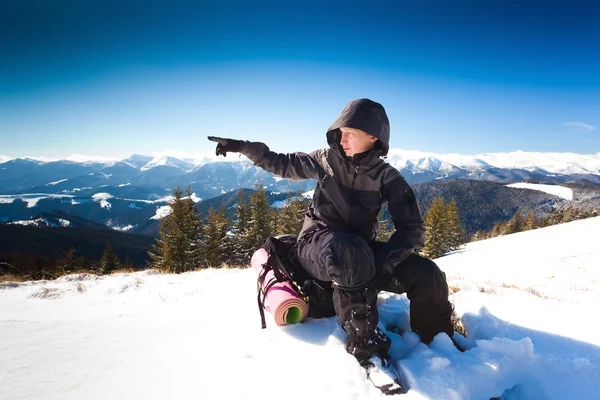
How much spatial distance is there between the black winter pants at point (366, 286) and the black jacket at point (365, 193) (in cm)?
23

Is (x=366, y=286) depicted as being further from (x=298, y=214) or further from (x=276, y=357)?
(x=298, y=214)

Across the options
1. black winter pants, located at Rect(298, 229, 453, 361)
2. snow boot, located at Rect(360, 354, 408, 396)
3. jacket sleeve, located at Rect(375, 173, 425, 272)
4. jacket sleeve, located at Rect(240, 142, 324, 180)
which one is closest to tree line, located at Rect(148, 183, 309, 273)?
jacket sleeve, located at Rect(240, 142, 324, 180)

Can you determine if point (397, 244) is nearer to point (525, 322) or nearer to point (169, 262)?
point (525, 322)

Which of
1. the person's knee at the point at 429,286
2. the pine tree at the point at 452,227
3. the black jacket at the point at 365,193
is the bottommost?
the pine tree at the point at 452,227

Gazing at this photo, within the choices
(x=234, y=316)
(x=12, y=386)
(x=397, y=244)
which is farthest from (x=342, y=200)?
(x=12, y=386)

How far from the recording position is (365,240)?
2797 mm

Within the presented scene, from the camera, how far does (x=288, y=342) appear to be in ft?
8.01

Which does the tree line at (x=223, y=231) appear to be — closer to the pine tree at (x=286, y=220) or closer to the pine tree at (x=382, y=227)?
the pine tree at (x=286, y=220)

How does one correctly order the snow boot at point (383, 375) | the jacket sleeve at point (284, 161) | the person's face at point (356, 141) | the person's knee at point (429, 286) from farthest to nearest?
the jacket sleeve at point (284, 161) < the person's face at point (356, 141) < the person's knee at point (429, 286) < the snow boot at point (383, 375)

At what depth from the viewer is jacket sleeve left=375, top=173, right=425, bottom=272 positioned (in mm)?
2545

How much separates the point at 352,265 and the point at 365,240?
54cm

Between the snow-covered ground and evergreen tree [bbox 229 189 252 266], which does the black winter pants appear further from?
evergreen tree [bbox 229 189 252 266]

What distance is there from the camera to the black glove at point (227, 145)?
3528 mm

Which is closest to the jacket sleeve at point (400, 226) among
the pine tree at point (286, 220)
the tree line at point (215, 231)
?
the tree line at point (215, 231)
